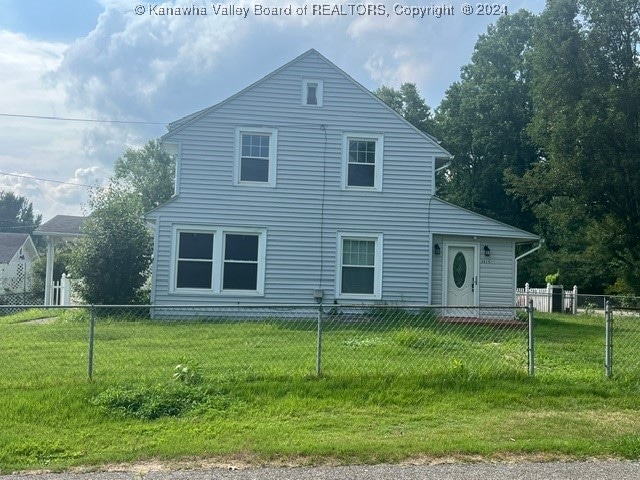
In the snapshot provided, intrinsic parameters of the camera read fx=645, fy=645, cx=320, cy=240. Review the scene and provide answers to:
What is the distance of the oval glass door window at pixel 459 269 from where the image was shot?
722 inches

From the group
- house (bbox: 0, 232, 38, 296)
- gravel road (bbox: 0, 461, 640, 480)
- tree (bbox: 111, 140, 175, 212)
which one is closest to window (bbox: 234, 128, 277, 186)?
gravel road (bbox: 0, 461, 640, 480)

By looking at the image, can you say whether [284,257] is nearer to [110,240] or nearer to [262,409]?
[110,240]

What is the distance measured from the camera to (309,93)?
1797 centimetres

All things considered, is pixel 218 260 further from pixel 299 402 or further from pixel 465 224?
pixel 299 402

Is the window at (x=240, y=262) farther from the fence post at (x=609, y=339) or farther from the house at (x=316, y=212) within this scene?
the fence post at (x=609, y=339)

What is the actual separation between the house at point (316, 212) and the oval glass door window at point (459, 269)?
0.09 ft

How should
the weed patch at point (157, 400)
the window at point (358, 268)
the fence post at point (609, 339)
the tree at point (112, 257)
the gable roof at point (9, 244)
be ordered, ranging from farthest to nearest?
the gable roof at point (9, 244) → the window at point (358, 268) → the tree at point (112, 257) → the fence post at point (609, 339) → the weed patch at point (157, 400)

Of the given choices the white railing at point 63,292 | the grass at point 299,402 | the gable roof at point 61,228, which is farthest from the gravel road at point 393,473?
the white railing at point 63,292

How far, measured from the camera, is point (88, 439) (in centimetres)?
630

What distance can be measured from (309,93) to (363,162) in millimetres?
2438

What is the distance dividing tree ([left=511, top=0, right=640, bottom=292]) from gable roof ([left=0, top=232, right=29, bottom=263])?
34616mm

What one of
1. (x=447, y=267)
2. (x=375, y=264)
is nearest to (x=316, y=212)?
(x=375, y=264)

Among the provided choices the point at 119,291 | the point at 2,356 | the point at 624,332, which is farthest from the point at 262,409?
the point at 119,291

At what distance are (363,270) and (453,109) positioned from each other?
28.8 metres
